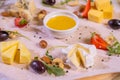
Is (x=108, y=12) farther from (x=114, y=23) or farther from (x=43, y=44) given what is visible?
(x=43, y=44)

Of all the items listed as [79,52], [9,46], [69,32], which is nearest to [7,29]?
[9,46]

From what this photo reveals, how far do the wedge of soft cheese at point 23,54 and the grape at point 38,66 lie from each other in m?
0.06

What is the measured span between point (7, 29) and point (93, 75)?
0.58 m

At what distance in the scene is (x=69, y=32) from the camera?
1640 mm

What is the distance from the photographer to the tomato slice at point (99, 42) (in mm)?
1586

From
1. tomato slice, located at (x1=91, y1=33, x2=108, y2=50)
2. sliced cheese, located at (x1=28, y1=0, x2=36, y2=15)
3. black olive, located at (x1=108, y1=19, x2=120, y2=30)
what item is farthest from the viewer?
sliced cheese, located at (x1=28, y1=0, x2=36, y2=15)

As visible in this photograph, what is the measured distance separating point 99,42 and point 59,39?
218 millimetres

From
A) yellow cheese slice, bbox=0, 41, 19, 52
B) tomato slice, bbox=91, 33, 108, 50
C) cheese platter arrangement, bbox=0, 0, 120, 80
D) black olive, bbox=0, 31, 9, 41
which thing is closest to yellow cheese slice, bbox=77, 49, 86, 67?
cheese platter arrangement, bbox=0, 0, 120, 80

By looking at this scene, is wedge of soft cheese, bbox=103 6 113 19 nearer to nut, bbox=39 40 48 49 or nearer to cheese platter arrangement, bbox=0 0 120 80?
cheese platter arrangement, bbox=0 0 120 80

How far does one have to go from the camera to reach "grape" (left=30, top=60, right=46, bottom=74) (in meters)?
1.44

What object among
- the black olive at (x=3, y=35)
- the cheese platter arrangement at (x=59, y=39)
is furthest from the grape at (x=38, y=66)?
the black olive at (x=3, y=35)

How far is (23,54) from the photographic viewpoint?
1497 mm

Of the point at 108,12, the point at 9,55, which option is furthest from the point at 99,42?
the point at 9,55

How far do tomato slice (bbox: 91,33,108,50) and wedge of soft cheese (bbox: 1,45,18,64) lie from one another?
0.41 metres
